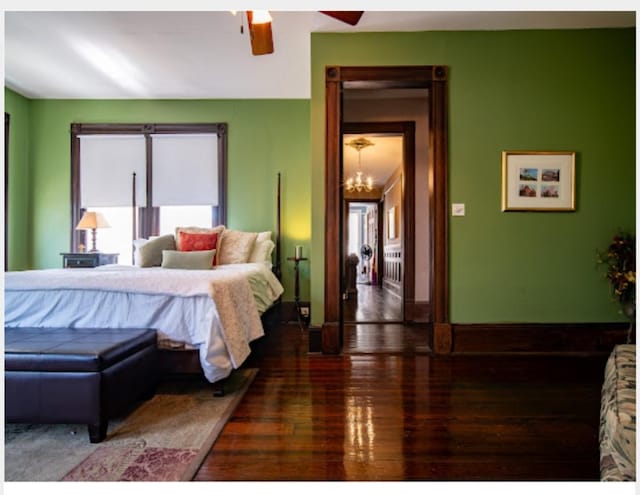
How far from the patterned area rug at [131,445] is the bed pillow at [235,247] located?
80.6 inches

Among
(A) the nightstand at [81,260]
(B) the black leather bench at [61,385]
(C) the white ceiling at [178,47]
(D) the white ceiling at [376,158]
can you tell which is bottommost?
(B) the black leather bench at [61,385]

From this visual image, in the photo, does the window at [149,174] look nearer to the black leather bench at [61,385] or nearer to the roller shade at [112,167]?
the roller shade at [112,167]

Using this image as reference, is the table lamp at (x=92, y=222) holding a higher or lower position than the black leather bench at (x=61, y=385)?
higher

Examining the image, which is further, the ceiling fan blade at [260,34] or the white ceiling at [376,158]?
the white ceiling at [376,158]

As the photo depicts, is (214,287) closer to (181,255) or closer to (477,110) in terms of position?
(181,255)

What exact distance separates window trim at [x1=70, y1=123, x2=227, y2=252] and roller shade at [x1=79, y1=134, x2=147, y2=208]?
7 cm

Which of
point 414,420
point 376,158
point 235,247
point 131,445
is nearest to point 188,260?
point 235,247

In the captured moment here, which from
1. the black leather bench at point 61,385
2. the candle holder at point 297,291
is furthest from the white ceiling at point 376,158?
the black leather bench at point 61,385

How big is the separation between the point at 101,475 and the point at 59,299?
1.18 m

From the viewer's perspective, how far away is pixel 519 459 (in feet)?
5.12

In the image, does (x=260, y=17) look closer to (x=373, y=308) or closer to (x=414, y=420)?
(x=414, y=420)

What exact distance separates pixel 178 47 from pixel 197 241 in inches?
74.7

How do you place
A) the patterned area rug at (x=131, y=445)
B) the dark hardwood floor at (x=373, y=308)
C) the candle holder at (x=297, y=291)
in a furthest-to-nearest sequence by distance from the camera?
the dark hardwood floor at (x=373, y=308) → the candle holder at (x=297, y=291) → the patterned area rug at (x=131, y=445)

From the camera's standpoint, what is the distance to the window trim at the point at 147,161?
488cm
